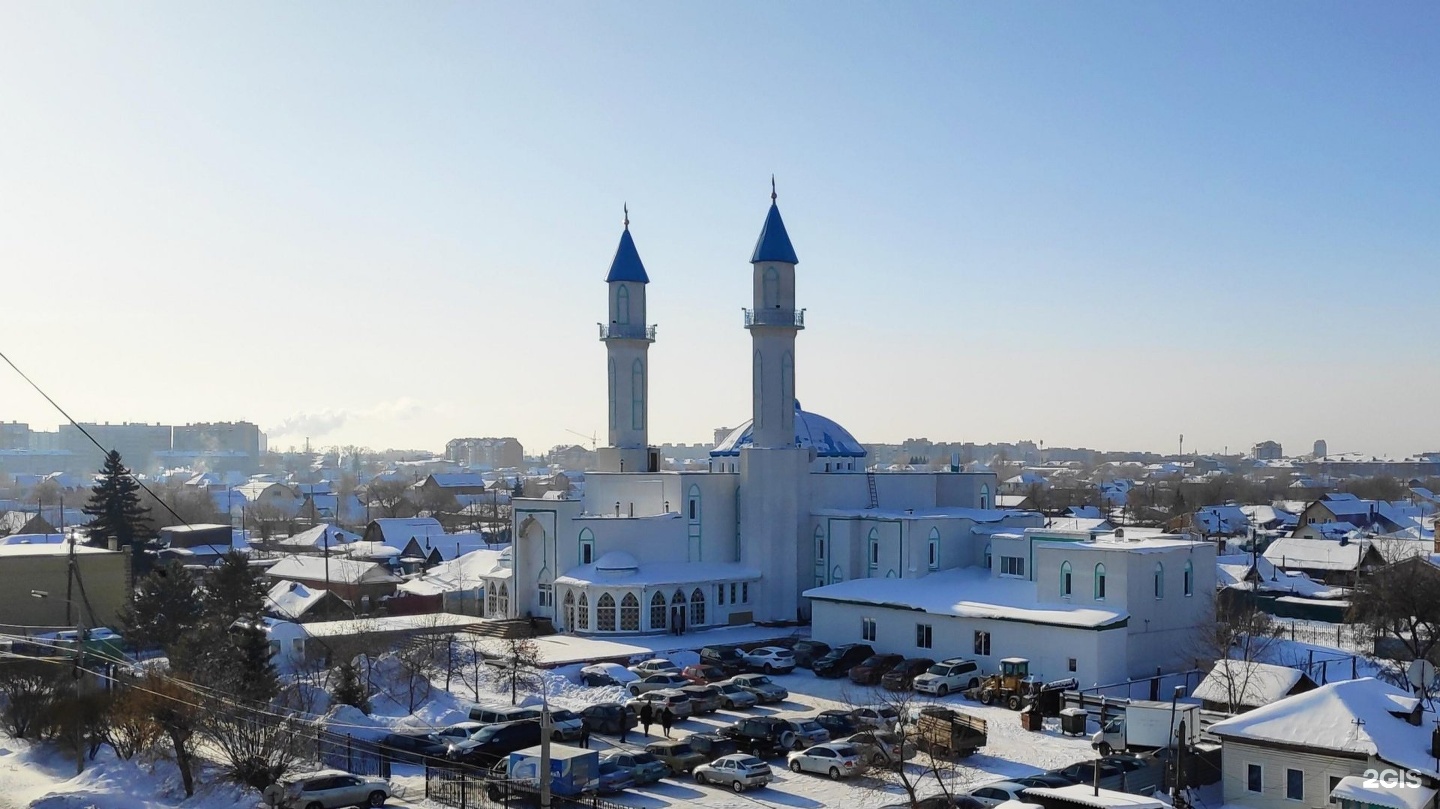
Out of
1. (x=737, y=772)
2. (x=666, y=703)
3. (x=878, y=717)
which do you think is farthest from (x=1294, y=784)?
(x=666, y=703)

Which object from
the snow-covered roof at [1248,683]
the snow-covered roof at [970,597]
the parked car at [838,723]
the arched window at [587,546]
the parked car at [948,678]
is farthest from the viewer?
the arched window at [587,546]

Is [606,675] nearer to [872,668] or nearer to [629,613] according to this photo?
[872,668]

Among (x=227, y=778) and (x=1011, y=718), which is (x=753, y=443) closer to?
(x=1011, y=718)

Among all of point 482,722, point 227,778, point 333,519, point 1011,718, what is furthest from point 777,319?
point 333,519

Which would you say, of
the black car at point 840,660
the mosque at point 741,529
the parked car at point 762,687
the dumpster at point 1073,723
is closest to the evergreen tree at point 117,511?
the mosque at point 741,529

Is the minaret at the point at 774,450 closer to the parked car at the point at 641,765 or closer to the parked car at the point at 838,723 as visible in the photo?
the parked car at the point at 838,723

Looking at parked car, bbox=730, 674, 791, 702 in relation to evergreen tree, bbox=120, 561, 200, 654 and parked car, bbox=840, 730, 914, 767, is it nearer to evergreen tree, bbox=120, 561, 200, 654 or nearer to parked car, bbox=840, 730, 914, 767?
parked car, bbox=840, 730, 914, 767
